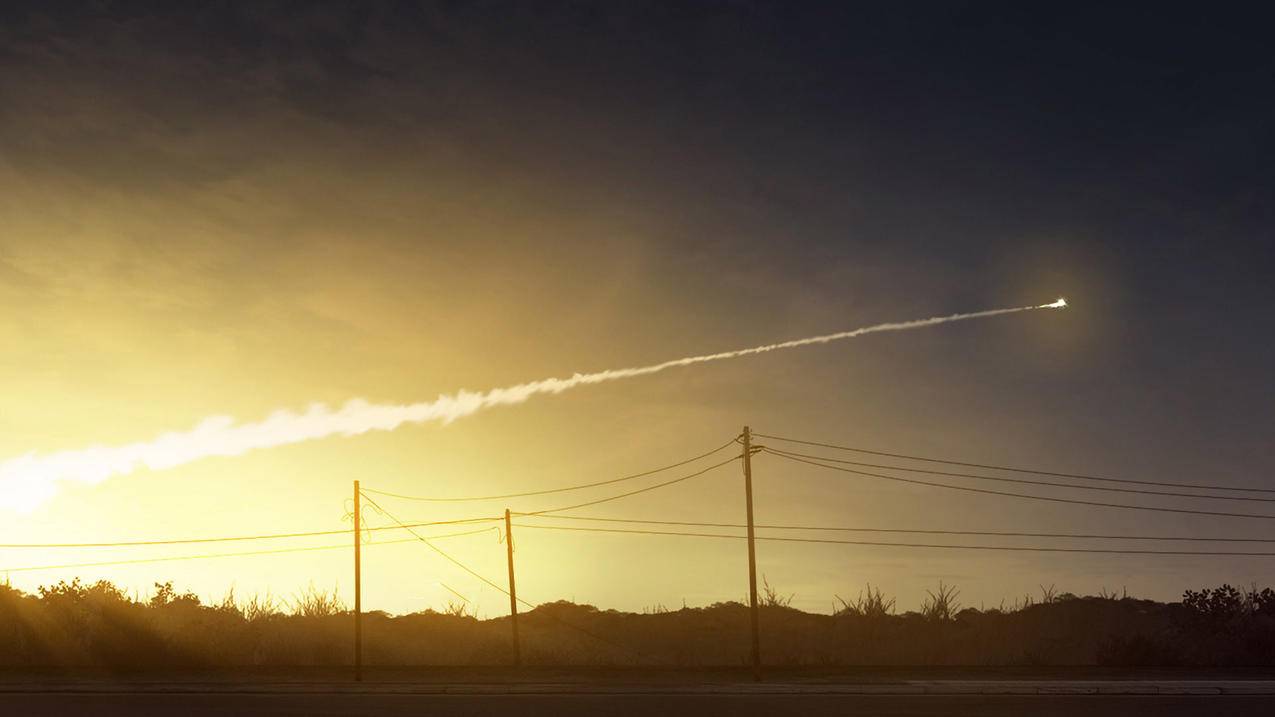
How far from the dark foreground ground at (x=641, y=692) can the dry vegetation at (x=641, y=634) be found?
9852 millimetres

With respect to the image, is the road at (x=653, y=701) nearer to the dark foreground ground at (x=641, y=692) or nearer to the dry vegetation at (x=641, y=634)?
the dark foreground ground at (x=641, y=692)

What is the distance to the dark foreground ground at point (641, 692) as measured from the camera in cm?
3656

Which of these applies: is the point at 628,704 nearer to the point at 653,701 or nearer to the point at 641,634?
the point at 653,701

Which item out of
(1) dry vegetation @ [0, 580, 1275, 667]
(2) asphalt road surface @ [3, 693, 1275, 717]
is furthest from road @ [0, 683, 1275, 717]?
(1) dry vegetation @ [0, 580, 1275, 667]

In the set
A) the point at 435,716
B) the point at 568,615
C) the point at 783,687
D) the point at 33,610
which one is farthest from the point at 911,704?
the point at 568,615

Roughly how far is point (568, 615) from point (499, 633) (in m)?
11.5

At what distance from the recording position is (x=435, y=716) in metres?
34.6

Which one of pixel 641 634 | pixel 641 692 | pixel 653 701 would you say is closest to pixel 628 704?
pixel 653 701

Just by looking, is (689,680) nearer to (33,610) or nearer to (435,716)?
(435,716)

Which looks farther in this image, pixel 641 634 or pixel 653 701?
pixel 641 634

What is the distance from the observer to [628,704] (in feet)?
124

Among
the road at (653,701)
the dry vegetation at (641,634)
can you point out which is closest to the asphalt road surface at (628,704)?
the road at (653,701)

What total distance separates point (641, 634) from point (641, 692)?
179 ft

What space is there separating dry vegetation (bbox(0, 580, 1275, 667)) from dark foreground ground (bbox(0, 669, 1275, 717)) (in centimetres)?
985
